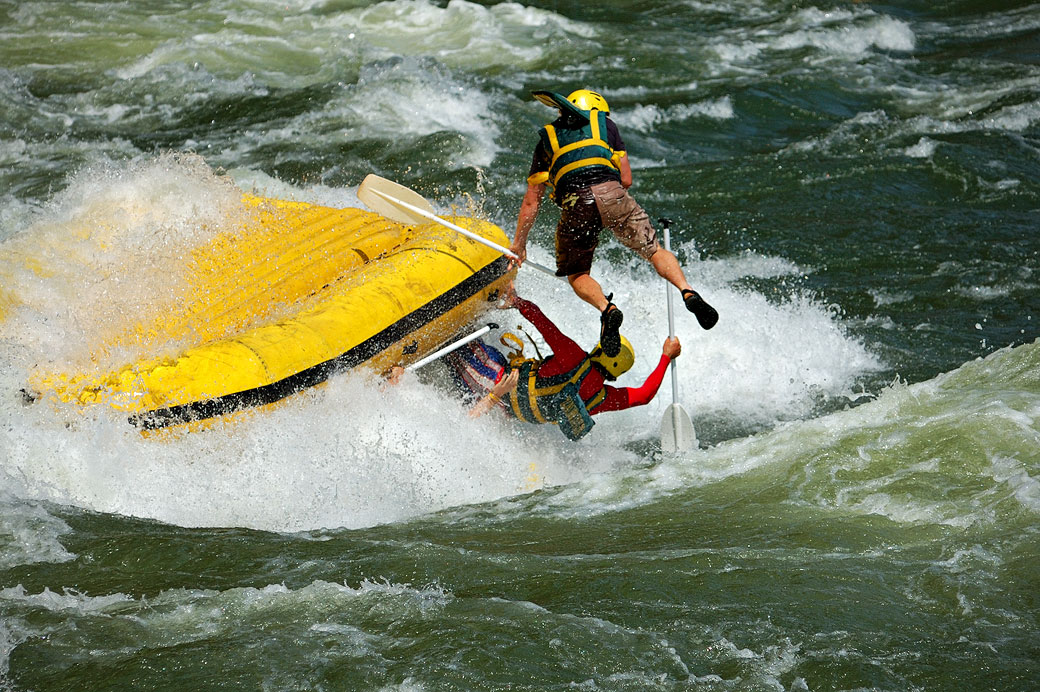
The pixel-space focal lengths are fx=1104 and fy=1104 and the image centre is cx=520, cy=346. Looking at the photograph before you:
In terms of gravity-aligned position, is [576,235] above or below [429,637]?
above

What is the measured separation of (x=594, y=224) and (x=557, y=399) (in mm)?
858

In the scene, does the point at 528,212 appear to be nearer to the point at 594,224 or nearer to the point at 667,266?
the point at 594,224

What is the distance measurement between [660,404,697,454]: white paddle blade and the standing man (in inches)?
17.8

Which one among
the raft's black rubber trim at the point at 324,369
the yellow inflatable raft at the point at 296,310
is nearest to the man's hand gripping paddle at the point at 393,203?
the yellow inflatable raft at the point at 296,310

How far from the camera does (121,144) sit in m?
8.87

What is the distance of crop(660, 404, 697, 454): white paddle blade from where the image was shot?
17.4 feet

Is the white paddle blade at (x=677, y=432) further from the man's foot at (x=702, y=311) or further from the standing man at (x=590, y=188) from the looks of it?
the man's foot at (x=702, y=311)

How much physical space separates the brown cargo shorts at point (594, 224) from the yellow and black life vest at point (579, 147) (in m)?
0.11

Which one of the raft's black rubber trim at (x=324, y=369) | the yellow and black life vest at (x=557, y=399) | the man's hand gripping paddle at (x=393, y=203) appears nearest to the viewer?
the raft's black rubber trim at (x=324, y=369)

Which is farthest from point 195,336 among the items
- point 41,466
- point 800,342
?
point 800,342

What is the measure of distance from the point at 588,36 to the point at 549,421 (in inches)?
303

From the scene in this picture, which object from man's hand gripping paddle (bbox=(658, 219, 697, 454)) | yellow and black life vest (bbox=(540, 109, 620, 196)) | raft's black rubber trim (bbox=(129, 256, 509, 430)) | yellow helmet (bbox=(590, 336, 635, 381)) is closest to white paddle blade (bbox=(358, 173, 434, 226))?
raft's black rubber trim (bbox=(129, 256, 509, 430))

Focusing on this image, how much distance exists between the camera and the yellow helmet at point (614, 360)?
17.0 feet

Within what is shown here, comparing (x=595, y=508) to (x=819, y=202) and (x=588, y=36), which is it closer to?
(x=819, y=202)
